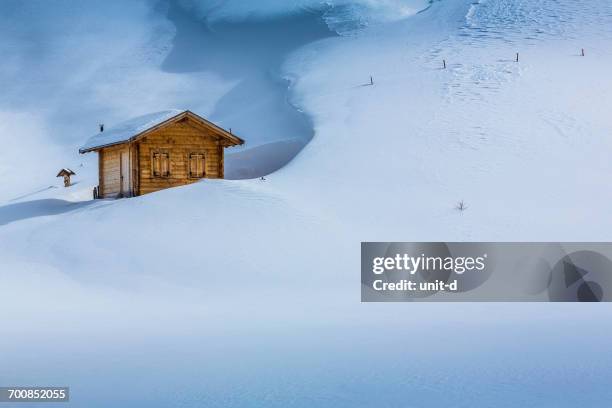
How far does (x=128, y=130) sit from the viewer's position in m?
31.5

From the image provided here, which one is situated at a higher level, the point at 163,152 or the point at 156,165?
the point at 163,152

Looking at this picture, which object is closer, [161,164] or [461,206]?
[461,206]

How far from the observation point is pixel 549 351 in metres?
13.2

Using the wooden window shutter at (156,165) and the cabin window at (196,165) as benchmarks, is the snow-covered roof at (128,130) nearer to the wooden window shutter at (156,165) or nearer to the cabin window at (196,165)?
the wooden window shutter at (156,165)

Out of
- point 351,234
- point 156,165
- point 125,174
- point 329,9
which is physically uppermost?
point 329,9

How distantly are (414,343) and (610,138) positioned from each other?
22.5 meters

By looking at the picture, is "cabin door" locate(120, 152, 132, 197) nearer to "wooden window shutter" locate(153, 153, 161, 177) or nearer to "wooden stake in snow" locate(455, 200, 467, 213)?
"wooden window shutter" locate(153, 153, 161, 177)

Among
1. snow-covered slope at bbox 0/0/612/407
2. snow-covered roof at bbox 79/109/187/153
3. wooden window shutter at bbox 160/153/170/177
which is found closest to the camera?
snow-covered slope at bbox 0/0/612/407

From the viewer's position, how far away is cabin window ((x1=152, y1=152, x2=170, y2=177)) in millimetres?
31109

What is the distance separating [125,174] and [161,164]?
140cm

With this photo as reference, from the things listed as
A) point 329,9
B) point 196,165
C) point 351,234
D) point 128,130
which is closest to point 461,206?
point 351,234

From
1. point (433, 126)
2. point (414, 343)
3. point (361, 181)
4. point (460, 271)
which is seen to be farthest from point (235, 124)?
point (414, 343)

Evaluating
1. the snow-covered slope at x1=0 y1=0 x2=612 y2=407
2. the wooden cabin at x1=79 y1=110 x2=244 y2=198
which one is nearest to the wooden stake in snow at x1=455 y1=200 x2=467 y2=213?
the snow-covered slope at x1=0 y1=0 x2=612 y2=407

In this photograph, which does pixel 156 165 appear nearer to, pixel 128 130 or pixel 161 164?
pixel 161 164
